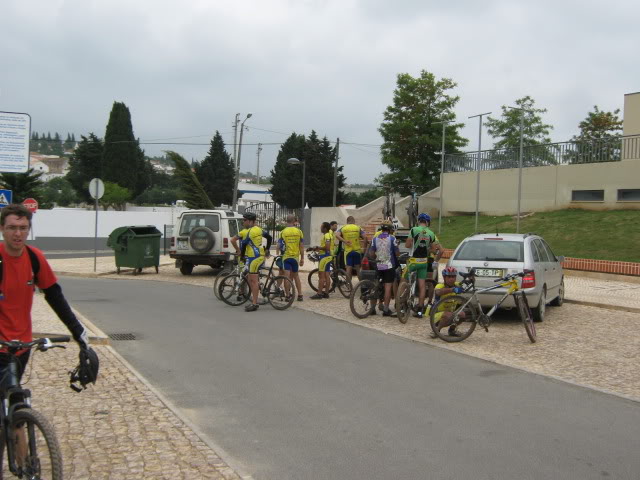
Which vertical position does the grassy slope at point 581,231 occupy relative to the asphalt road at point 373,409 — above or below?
above

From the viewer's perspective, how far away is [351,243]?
14.8 m

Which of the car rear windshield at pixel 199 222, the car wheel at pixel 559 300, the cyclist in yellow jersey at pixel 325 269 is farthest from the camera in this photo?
the car rear windshield at pixel 199 222

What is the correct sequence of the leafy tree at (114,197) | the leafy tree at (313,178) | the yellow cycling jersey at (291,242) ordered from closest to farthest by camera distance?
the yellow cycling jersey at (291,242) < the leafy tree at (114,197) < the leafy tree at (313,178)

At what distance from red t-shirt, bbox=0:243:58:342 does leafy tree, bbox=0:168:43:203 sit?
46828 mm

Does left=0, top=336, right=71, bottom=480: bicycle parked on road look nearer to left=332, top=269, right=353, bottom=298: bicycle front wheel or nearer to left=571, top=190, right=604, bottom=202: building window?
left=332, top=269, right=353, bottom=298: bicycle front wheel

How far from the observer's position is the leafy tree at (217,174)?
88.8 m

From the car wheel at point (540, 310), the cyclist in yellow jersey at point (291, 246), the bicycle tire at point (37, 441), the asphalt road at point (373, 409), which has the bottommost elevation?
the asphalt road at point (373, 409)

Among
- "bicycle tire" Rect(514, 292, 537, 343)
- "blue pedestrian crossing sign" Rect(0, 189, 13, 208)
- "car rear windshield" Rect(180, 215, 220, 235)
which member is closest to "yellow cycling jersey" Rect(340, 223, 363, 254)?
"bicycle tire" Rect(514, 292, 537, 343)

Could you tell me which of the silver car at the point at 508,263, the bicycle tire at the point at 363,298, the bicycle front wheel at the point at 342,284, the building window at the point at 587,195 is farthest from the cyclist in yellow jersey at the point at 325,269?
the building window at the point at 587,195

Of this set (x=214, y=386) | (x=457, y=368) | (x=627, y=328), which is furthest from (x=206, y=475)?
(x=627, y=328)

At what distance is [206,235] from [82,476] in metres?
14.8

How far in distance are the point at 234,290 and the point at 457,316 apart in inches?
204

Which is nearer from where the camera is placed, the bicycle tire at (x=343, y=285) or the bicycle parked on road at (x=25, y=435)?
the bicycle parked on road at (x=25, y=435)

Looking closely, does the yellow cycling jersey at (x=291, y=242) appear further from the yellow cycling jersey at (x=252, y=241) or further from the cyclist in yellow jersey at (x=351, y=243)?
Result: the cyclist in yellow jersey at (x=351, y=243)
